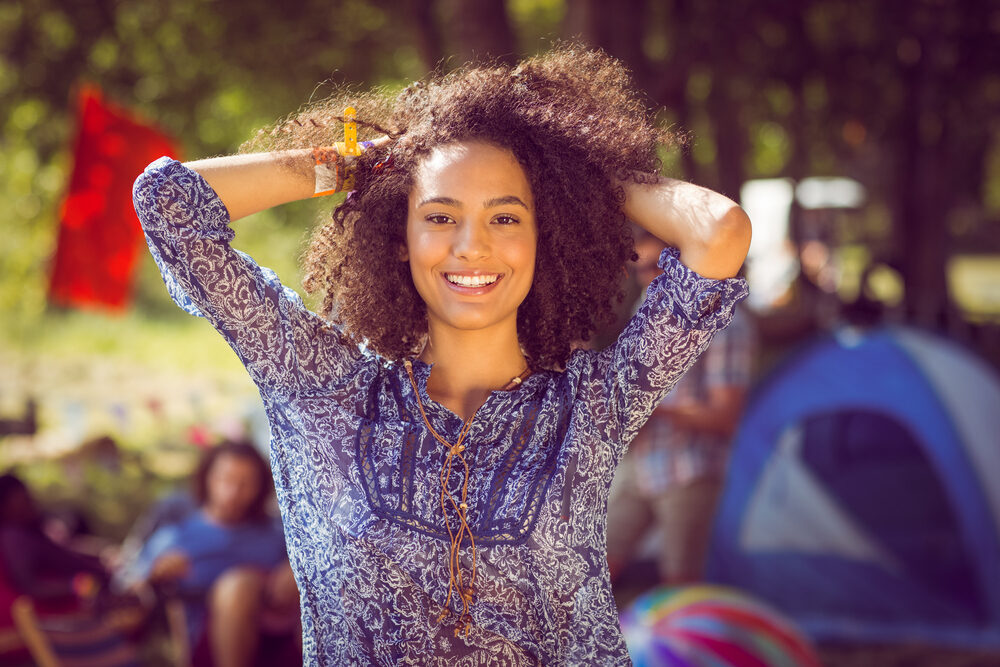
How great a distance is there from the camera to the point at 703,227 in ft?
5.17

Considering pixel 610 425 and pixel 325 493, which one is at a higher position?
pixel 610 425

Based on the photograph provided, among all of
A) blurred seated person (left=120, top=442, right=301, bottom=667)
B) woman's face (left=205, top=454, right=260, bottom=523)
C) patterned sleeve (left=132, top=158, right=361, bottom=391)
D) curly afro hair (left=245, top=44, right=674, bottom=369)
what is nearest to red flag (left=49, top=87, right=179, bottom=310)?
blurred seated person (left=120, top=442, right=301, bottom=667)

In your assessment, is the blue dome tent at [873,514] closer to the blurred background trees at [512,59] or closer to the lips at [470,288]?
the blurred background trees at [512,59]

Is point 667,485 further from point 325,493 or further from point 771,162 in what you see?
point 771,162

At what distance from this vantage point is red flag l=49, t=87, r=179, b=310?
20.8 ft

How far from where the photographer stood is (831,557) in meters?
5.41

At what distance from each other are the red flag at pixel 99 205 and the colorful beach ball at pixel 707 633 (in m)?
4.17

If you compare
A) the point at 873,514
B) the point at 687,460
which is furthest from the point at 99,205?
the point at 873,514

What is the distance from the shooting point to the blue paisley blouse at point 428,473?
1.57m

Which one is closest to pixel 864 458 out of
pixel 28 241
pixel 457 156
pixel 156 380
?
pixel 457 156

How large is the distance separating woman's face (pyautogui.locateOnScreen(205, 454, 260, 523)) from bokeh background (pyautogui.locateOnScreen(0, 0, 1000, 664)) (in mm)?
1094

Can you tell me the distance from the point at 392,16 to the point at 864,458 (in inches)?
180

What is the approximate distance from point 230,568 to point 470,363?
9.15 feet

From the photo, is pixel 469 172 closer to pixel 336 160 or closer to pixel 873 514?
pixel 336 160
